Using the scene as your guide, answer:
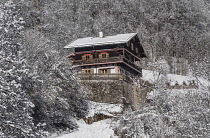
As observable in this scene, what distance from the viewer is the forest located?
19344 millimetres

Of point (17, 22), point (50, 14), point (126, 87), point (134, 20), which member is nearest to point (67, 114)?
point (126, 87)

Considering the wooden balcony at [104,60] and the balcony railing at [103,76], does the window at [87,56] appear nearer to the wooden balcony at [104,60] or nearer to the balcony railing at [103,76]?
the wooden balcony at [104,60]

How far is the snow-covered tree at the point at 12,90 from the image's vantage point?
1909cm

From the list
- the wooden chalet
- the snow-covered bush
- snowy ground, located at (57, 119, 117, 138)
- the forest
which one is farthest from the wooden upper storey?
snowy ground, located at (57, 119, 117, 138)

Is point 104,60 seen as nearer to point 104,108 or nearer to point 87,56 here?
point 87,56

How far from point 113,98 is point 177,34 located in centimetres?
3275

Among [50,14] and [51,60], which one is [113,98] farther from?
[50,14]

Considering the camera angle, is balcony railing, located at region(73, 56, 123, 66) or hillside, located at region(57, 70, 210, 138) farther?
balcony railing, located at region(73, 56, 123, 66)

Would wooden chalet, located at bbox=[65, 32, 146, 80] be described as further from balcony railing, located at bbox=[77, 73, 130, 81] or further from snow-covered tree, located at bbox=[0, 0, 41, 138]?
snow-covered tree, located at bbox=[0, 0, 41, 138]

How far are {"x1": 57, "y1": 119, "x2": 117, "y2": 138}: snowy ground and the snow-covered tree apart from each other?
6.82m

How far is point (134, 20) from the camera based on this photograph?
63969 millimetres

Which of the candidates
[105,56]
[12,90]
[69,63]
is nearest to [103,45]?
[105,56]

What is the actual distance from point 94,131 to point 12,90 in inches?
438

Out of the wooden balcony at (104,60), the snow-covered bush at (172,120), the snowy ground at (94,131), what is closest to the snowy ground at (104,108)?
the snowy ground at (94,131)
